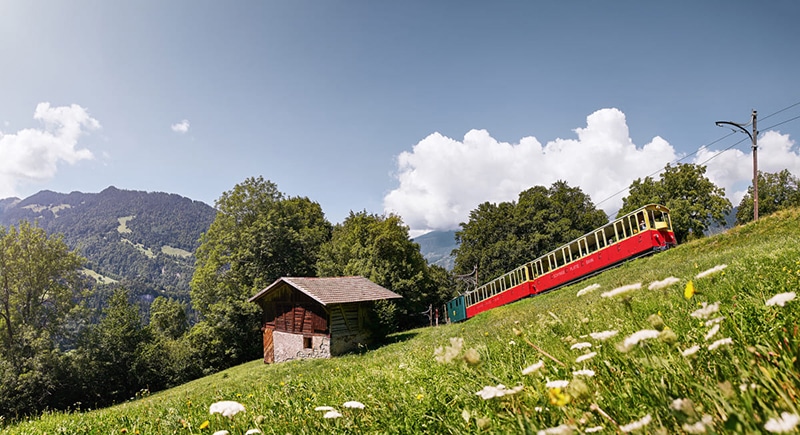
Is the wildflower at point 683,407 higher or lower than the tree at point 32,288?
lower

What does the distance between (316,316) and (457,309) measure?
15444mm

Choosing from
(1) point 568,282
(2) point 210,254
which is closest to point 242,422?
(1) point 568,282

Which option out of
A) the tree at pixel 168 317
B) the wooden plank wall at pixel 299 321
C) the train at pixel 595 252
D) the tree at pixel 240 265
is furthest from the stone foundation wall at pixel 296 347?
the tree at pixel 168 317

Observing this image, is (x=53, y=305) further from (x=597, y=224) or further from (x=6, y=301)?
(x=597, y=224)

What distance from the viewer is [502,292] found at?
29594 mm

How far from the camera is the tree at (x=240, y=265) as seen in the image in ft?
118

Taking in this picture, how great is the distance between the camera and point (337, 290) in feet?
83.3

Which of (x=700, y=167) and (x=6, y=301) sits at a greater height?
(x=700, y=167)

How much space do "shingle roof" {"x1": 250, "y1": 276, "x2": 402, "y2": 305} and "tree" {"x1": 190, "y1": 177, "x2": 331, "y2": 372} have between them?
8.41 meters

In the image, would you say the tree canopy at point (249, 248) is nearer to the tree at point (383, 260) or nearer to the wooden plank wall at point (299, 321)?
the tree at point (383, 260)

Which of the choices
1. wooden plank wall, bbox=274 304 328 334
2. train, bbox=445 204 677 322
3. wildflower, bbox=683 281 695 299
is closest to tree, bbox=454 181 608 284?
train, bbox=445 204 677 322

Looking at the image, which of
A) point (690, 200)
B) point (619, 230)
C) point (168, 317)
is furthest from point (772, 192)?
point (168, 317)

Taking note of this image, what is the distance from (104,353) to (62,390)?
411cm

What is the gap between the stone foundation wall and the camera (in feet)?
80.8
